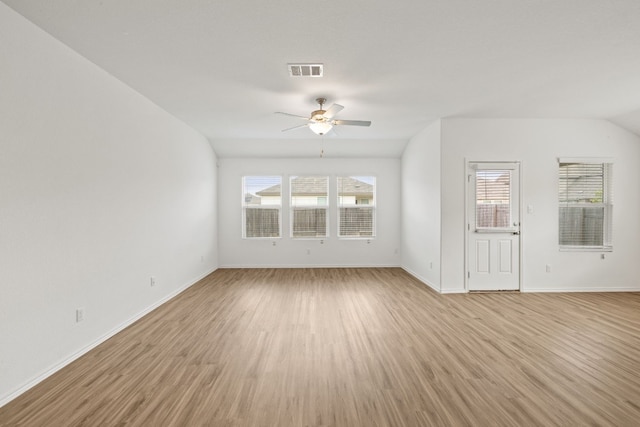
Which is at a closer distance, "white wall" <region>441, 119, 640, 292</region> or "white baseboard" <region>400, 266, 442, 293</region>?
"white wall" <region>441, 119, 640, 292</region>

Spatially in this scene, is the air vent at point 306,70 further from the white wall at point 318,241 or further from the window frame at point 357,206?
the window frame at point 357,206

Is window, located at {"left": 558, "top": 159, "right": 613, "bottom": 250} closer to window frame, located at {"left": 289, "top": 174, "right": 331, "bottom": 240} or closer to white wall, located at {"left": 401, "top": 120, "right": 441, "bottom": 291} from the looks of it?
white wall, located at {"left": 401, "top": 120, "right": 441, "bottom": 291}

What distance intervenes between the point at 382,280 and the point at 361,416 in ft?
12.4

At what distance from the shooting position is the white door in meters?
4.55

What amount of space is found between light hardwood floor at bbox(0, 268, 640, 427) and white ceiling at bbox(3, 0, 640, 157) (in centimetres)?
283

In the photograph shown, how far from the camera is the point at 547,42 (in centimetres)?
243

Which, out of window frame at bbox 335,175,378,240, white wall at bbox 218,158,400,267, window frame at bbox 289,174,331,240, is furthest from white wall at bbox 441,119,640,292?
window frame at bbox 289,174,331,240

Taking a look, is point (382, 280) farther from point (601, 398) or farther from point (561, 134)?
point (561, 134)

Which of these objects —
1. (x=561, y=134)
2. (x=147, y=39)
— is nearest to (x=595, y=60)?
(x=561, y=134)

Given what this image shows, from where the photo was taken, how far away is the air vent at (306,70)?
2791mm

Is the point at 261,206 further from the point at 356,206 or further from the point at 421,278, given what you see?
the point at 421,278

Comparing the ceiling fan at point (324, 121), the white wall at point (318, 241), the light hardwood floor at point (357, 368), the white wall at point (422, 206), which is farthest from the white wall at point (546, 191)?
the white wall at point (318, 241)

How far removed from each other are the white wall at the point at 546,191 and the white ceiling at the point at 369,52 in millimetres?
352

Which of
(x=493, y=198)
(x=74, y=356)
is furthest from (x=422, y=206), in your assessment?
(x=74, y=356)
